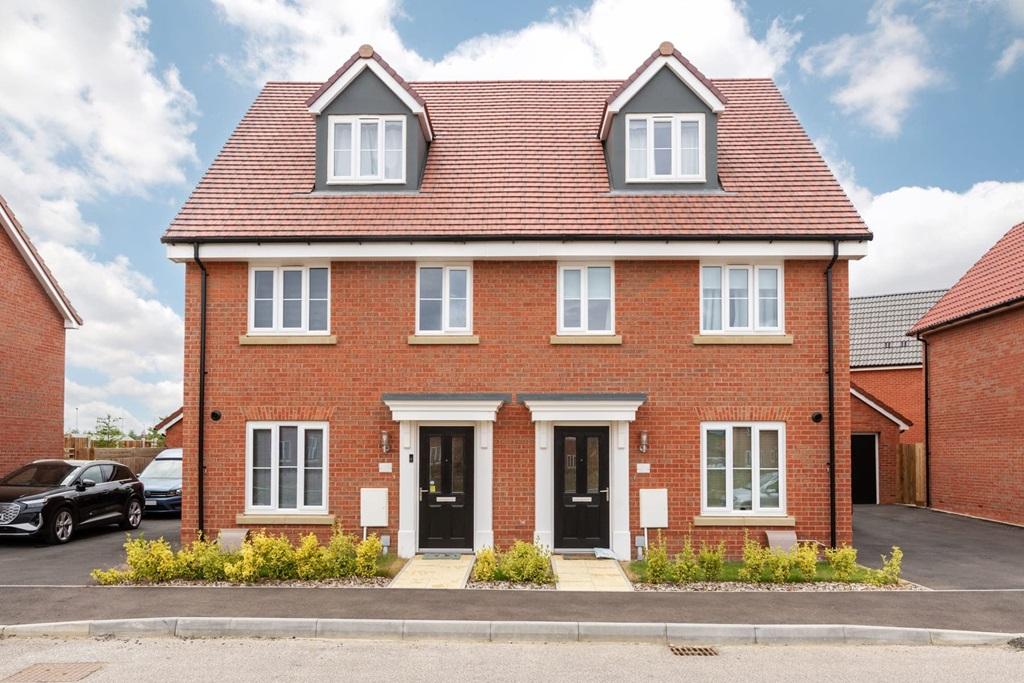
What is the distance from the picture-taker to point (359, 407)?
13.8 meters

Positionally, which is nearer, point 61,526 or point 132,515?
point 61,526

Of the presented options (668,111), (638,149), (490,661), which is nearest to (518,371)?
(638,149)

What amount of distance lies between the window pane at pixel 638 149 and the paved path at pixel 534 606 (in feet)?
25.5

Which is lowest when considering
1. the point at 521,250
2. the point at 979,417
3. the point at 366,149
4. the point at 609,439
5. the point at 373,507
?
the point at 373,507

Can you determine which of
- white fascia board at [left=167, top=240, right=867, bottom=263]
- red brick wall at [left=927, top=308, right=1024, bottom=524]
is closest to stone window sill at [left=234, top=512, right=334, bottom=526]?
white fascia board at [left=167, top=240, right=867, bottom=263]

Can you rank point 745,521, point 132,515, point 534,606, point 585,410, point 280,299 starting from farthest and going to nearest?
point 132,515 → point 280,299 → point 745,521 → point 585,410 → point 534,606

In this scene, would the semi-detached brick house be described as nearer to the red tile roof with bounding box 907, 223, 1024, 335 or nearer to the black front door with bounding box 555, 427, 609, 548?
the black front door with bounding box 555, 427, 609, 548

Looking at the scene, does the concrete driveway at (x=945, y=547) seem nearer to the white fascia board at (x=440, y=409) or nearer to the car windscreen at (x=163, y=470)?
the white fascia board at (x=440, y=409)

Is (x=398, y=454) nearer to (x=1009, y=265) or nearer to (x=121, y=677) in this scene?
(x=121, y=677)

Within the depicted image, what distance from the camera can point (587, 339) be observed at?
13.7 meters

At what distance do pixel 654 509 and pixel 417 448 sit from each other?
407cm

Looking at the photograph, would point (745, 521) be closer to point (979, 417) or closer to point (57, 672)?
point (57, 672)

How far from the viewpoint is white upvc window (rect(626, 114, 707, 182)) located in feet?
48.9

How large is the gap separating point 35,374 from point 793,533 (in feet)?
61.1
